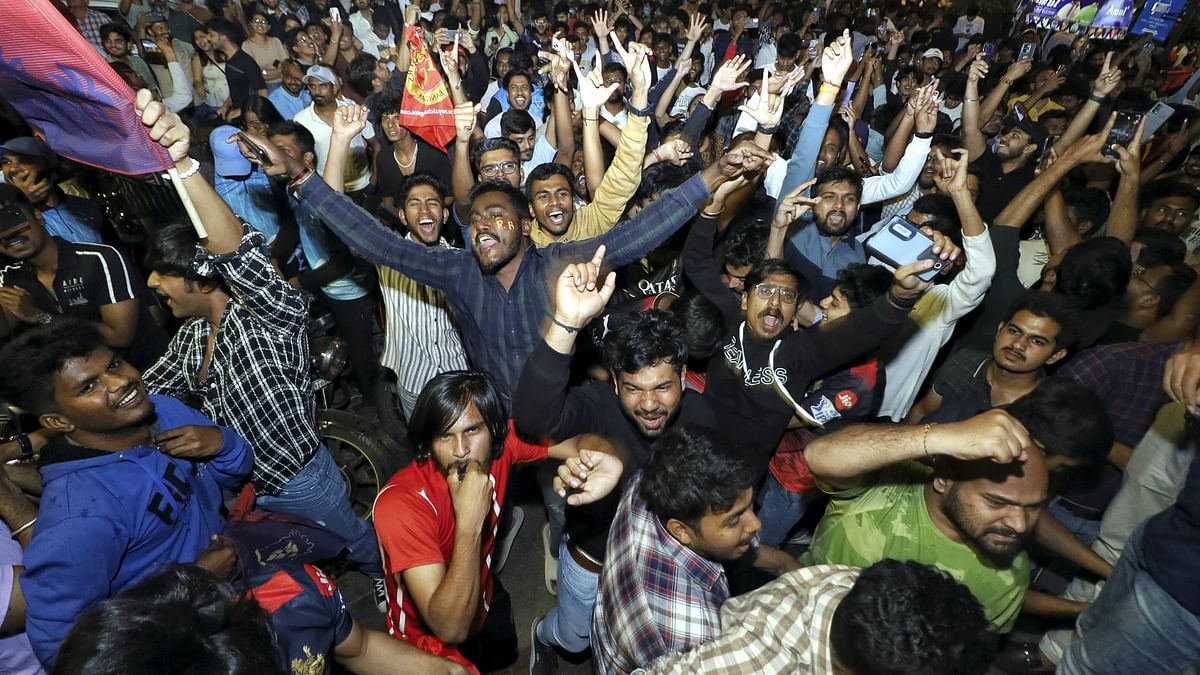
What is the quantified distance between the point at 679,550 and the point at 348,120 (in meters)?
2.81

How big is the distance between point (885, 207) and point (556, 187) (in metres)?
2.71

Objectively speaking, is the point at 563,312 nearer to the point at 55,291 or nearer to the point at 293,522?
the point at 293,522

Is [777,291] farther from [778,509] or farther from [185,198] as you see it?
[185,198]

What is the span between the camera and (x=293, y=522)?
8.57ft

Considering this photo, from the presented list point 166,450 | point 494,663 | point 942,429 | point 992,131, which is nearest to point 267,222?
point 166,450

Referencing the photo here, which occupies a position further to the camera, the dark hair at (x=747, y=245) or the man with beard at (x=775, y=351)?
the dark hair at (x=747, y=245)

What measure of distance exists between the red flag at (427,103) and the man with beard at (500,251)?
1549 mm

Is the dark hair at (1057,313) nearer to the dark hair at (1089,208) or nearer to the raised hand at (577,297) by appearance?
the dark hair at (1089,208)

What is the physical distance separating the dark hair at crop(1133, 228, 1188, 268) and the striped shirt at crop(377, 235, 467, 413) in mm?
3919

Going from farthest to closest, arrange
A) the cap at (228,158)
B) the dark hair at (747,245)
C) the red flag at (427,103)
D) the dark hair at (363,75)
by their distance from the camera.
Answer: the dark hair at (363,75), the red flag at (427,103), the cap at (228,158), the dark hair at (747,245)

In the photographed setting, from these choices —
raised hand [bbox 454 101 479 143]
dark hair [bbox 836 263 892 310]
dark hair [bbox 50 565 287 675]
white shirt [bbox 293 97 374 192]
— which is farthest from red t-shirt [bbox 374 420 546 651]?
white shirt [bbox 293 97 374 192]

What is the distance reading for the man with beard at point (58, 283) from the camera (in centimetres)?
309

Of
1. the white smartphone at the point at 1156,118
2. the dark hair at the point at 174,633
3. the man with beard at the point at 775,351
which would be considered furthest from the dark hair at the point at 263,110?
the white smartphone at the point at 1156,118

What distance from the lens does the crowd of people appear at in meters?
1.85
